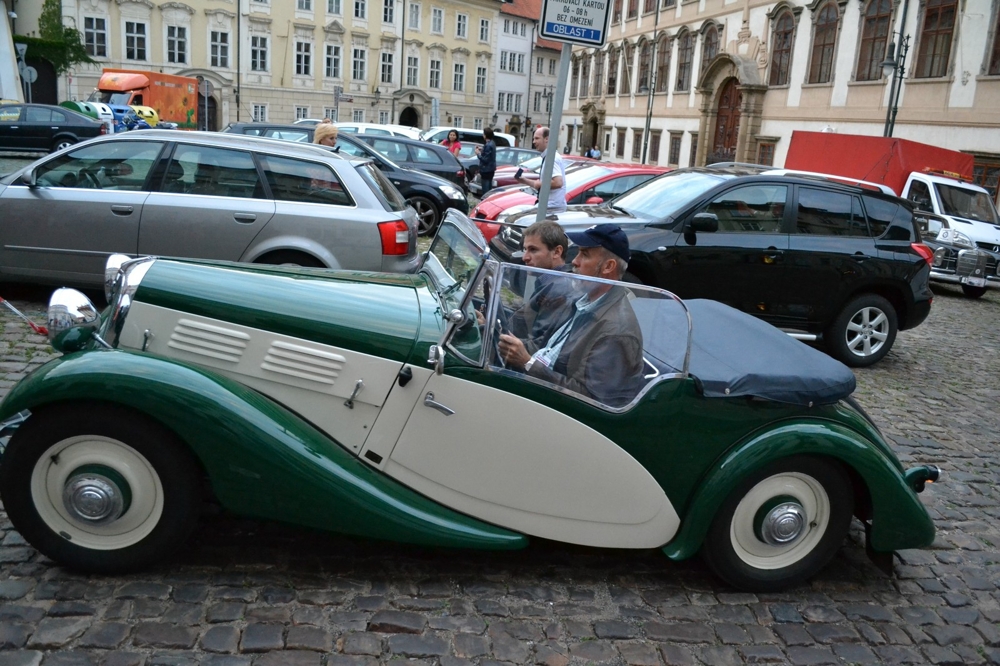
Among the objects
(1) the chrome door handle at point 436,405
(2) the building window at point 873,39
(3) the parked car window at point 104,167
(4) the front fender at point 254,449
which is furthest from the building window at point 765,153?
(4) the front fender at point 254,449

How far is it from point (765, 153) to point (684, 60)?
894cm

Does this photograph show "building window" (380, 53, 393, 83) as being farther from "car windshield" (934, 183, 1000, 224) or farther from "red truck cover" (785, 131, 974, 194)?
"car windshield" (934, 183, 1000, 224)

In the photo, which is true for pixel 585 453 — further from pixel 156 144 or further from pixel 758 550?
pixel 156 144

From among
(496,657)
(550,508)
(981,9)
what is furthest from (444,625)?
(981,9)

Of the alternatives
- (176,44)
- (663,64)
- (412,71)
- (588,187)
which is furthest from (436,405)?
(412,71)

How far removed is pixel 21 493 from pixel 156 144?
482cm

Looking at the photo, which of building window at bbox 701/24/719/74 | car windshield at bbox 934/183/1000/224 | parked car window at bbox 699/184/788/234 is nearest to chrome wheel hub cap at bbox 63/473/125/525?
parked car window at bbox 699/184/788/234

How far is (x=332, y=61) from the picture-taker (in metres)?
56.5

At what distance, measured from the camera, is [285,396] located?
3.48m

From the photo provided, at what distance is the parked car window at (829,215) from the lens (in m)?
8.11

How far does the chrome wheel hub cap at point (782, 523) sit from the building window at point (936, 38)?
24.0 meters

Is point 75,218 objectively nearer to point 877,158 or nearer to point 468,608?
point 468,608

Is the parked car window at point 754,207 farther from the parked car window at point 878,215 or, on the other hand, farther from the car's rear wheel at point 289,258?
the car's rear wheel at point 289,258

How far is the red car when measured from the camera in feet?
35.7
